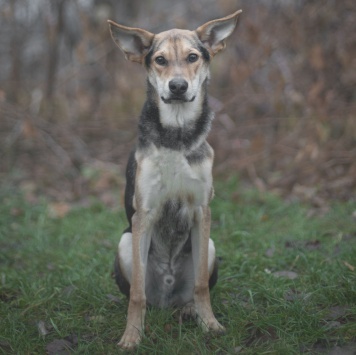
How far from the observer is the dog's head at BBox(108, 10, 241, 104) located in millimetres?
3318

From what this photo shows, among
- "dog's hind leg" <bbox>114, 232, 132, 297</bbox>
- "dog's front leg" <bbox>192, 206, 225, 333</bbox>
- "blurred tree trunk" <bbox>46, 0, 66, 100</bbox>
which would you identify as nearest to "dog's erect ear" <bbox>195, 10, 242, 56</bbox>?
"dog's front leg" <bbox>192, 206, 225, 333</bbox>

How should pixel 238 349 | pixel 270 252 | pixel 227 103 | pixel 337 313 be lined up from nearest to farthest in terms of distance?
pixel 238 349 → pixel 337 313 → pixel 270 252 → pixel 227 103

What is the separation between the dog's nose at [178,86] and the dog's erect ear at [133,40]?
52 centimetres

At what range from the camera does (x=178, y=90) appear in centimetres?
327

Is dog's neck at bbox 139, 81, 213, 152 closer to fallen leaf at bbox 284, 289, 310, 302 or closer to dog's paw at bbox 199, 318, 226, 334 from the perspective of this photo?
dog's paw at bbox 199, 318, 226, 334

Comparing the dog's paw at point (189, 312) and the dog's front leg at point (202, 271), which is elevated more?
the dog's front leg at point (202, 271)

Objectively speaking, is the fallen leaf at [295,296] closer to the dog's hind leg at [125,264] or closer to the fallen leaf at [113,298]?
the dog's hind leg at [125,264]

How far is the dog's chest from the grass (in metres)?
0.85

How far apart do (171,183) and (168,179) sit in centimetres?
3

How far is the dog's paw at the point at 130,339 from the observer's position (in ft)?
10.6

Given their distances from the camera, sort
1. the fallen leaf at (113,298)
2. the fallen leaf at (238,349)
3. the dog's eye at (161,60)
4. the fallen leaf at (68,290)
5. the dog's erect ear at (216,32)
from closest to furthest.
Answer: the fallen leaf at (238,349) < the dog's eye at (161,60) < the dog's erect ear at (216,32) < the fallen leaf at (113,298) < the fallen leaf at (68,290)

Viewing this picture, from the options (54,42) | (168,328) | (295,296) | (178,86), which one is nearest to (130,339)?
(168,328)

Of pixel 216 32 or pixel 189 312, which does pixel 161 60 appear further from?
pixel 189 312

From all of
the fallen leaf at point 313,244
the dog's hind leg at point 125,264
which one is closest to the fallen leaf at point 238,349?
the dog's hind leg at point 125,264
